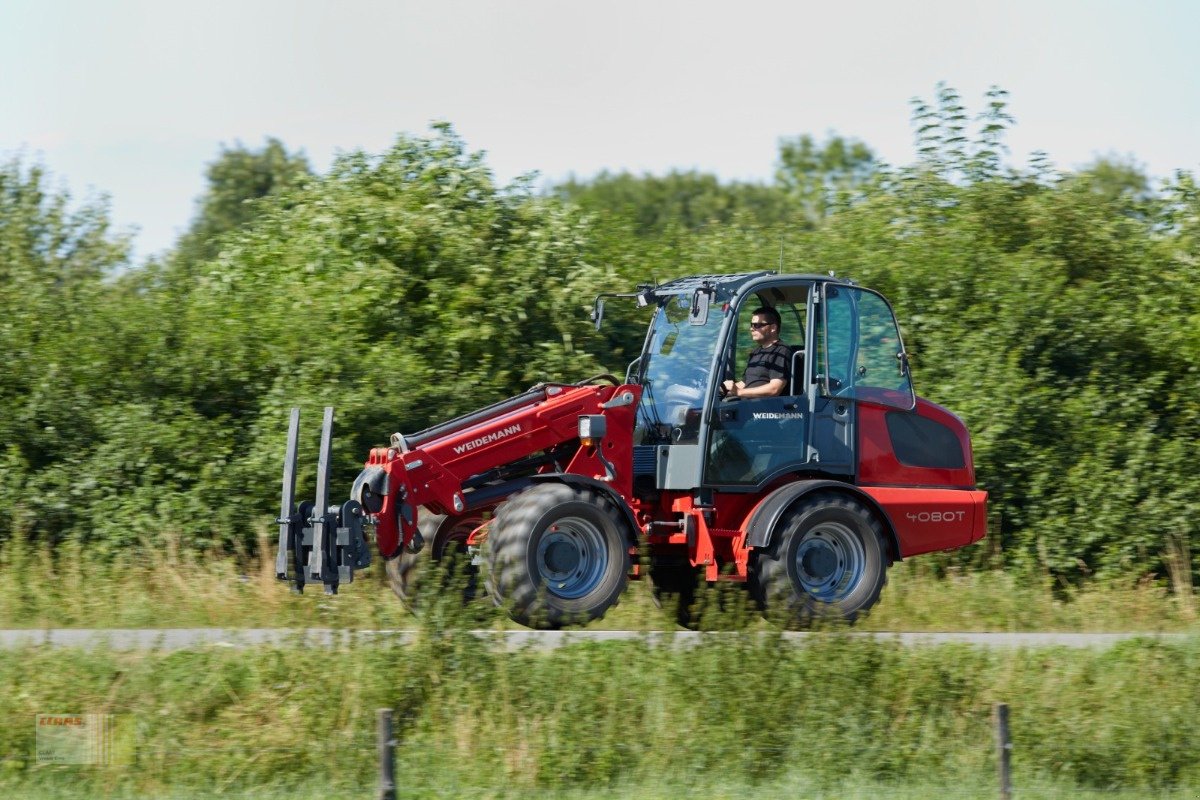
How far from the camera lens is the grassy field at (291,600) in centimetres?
1157

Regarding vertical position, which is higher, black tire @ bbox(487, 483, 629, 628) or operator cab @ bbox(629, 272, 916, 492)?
operator cab @ bbox(629, 272, 916, 492)

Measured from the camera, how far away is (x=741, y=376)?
12.0 meters

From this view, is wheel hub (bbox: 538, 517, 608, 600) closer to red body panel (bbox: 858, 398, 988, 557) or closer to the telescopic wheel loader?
the telescopic wheel loader

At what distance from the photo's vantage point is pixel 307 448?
14375 millimetres

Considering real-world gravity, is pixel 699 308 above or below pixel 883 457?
above

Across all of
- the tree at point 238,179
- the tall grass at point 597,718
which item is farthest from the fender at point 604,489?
the tree at point 238,179

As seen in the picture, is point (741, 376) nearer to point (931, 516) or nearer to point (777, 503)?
point (777, 503)

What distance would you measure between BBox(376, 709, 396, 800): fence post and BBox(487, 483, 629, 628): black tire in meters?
2.91

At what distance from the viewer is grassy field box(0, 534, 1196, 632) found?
1157 centimetres

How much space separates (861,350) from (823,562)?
1774 millimetres

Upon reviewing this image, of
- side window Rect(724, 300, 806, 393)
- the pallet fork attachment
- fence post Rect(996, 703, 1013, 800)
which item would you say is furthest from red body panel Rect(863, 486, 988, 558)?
the pallet fork attachment

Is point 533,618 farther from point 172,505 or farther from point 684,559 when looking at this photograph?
point 172,505

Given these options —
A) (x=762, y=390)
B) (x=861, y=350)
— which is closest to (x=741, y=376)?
(x=762, y=390)

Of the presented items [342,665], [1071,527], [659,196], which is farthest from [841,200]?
[659,196]
